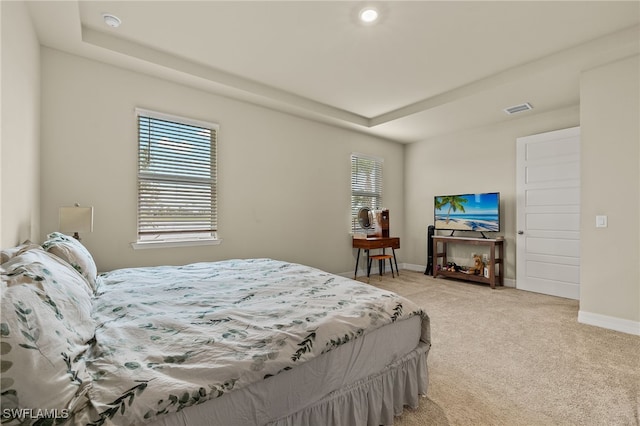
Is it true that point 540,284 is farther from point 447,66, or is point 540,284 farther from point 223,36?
point 223,36

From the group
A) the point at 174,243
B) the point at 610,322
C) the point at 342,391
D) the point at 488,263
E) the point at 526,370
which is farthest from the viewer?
the point at 488,263

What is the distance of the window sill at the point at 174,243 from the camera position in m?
3.14

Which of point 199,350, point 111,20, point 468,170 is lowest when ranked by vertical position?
point 199,350

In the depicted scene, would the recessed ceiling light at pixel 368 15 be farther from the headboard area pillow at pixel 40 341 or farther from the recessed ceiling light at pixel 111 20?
the headboard area pillow at pixel 40 341

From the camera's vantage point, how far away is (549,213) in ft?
13.6

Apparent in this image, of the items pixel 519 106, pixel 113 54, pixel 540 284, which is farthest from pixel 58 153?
pixel 540 284

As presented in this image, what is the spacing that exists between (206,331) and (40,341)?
0.55 m

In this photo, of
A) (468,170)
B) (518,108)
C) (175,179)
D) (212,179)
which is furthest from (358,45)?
(468,170)

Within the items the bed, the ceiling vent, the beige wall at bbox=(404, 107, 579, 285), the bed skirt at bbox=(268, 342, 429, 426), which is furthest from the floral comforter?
the beige wall at bbox=(404, 107, 579, 285)

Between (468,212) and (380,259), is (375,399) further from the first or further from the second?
(468,212)

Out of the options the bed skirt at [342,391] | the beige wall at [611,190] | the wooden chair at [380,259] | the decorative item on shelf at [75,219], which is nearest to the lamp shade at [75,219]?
the decorative item on shelf at [75,219]

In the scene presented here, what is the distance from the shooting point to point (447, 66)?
10.6 feet

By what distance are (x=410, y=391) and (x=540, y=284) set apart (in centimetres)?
371

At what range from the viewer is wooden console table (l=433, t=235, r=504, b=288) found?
4434mm
